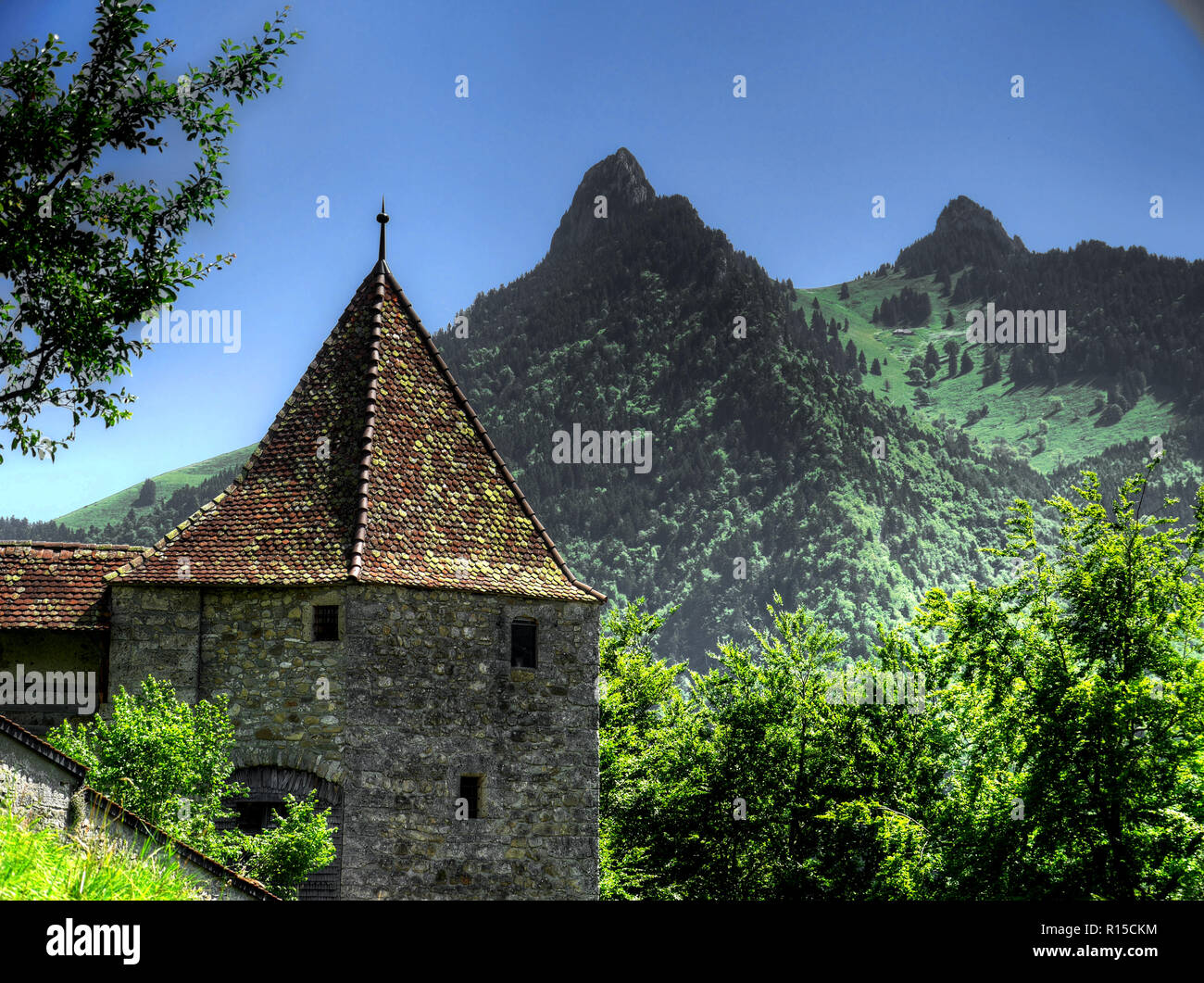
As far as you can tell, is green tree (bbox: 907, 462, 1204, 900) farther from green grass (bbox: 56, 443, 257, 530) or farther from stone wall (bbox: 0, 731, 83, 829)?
green grass (bbox: 56, 443, 257, 530)

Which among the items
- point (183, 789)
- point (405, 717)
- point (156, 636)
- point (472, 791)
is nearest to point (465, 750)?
point (472, 791)

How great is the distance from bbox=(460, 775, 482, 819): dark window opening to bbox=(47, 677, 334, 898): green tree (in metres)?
3.10

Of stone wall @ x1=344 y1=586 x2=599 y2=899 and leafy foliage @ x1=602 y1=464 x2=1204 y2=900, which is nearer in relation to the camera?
stone wall @ x1=344 y1=586 x2=599 y2=899

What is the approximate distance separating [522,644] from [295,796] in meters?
3.83

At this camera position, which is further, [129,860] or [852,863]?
[852,863]

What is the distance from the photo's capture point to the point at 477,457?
Result: 19.3 m

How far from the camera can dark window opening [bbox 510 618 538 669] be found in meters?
17.5

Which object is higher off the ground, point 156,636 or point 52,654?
point 156,636

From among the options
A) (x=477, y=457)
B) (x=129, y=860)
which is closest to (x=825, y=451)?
(x=477, y=457)

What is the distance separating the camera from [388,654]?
16344mm

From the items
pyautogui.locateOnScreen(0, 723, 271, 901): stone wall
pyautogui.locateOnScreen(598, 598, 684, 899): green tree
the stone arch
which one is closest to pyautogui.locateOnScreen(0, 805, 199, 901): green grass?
pyautogui.locateOnScreen(0, 723, 271, 901): stone wall

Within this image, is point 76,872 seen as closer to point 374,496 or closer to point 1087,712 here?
point 374,496
